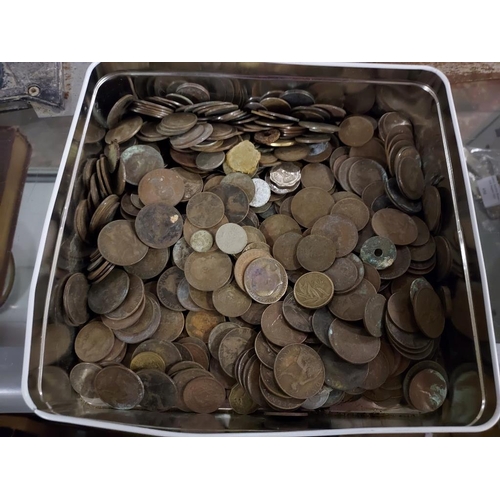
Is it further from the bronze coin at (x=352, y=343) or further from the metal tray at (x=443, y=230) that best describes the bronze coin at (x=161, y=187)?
the bronze coin at (x=352, y=343)

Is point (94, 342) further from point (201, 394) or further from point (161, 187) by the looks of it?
point (161, 187)

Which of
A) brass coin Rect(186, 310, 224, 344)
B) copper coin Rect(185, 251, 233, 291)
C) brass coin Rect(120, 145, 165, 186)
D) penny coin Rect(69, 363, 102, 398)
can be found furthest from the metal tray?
copper coin Rect(185, 251, 233, 291)

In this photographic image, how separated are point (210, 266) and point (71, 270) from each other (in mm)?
423

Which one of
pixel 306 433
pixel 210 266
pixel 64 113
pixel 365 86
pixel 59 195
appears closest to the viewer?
pixel 306 433

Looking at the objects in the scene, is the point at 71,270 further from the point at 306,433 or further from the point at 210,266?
the point at 306,433

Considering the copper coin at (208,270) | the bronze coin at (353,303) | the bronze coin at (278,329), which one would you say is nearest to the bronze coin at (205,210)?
the copper coin at (208,270)

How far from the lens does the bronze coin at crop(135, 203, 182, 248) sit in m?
1.35

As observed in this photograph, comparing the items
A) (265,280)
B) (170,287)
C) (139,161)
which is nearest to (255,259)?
(265,280)

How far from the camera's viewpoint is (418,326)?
1233mm

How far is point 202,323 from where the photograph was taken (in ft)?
4.45

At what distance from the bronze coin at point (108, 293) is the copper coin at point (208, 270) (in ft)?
0.66

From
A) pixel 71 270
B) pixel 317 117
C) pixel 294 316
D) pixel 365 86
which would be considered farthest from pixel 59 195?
pixel 365 86

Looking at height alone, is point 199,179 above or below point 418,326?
→ above

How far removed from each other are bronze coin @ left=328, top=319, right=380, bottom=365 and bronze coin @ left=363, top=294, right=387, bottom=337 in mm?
27
